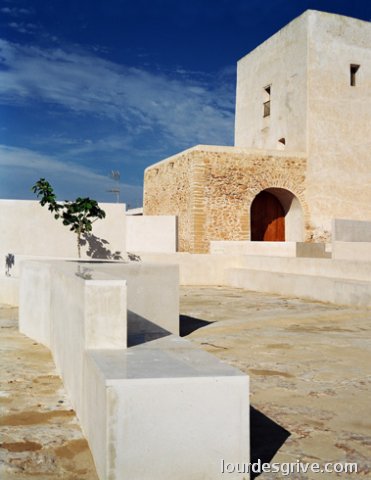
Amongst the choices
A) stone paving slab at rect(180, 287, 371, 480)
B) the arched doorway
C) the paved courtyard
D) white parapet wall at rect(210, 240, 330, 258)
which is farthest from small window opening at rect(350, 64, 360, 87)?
the paved courtyard

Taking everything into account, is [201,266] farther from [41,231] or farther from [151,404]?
[151,404]

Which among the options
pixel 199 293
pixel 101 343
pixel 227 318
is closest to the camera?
pixel 101 343

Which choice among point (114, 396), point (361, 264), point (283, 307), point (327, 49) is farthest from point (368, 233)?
point (114, 396)

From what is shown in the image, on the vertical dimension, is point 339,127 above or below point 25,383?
above

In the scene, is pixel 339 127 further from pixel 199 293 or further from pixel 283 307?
pixel 283 307

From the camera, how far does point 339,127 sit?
2125cm

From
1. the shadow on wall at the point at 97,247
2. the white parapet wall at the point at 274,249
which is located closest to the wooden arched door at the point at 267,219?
the white parapet wall at the point at 274,249

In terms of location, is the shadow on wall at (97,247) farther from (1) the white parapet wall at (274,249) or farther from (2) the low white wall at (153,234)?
(1) the white parapet wall at (274,249)

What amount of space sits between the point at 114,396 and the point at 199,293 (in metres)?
11.0

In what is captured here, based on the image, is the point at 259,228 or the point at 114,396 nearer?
the point at 114,396

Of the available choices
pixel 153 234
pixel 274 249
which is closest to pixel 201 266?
pixel 274 249

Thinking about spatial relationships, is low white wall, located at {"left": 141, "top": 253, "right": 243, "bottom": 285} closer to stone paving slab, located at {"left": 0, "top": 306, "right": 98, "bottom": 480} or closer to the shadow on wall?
the shadow on wall

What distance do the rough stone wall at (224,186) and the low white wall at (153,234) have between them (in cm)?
58

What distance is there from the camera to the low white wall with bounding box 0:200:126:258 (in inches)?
643
